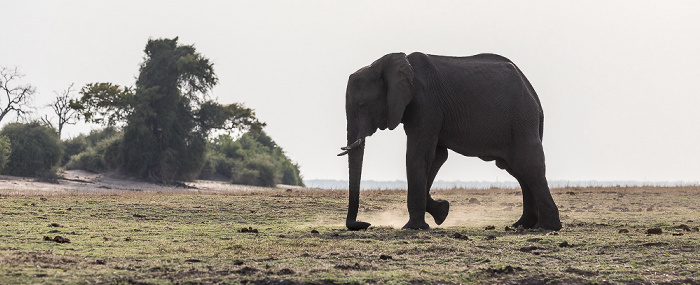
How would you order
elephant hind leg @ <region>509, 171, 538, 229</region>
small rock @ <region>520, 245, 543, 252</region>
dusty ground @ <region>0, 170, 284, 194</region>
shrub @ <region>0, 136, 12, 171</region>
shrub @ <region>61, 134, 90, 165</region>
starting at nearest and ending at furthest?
small rock @ <region>520, 245, 543, 252</region> < elephant hind leg @ <region>509, 171, 538, 229</region> < dusty ground @ <region>0, 170, 284, 194</region> < shrub @ <region>0, 136, 12, 171</region> < shrub @ <region>61, 134, 90, 165</region>

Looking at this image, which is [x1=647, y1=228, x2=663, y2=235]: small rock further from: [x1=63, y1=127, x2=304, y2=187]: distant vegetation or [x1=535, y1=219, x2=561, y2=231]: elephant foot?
[x1=63, y1=127, x2=304, y2=187]: distant vegetation

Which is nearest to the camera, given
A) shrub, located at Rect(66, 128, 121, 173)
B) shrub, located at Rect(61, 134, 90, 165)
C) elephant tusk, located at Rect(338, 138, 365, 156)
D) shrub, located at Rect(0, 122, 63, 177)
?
elephant tusk, located at Rect(338, 138, 365, 156)

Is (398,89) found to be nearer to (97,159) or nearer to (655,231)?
(655,231)

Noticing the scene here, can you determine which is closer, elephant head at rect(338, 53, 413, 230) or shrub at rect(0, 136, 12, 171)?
elephant head at rect(338, 53, 413, 230)

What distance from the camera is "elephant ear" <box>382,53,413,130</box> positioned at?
15.1m

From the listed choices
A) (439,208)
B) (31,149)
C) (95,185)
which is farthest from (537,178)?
(31,149)

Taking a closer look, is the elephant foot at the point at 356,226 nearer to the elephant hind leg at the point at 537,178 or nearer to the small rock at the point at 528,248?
the elephant hind leg at the point at 537,178

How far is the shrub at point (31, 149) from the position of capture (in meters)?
40.0

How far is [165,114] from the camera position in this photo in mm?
46938

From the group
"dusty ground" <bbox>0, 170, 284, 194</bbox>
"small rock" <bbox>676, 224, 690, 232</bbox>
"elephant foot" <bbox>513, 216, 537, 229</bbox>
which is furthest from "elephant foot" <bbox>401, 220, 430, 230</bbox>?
"dusty ground" <bbox>0, 170, 284, 194</bbox>

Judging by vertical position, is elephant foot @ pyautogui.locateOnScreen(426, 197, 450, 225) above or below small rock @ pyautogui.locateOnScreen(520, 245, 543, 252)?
above

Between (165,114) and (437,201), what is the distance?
108 feet

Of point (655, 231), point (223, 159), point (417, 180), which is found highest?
point (223, 159)

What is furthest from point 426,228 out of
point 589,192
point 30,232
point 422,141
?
point 589,192
